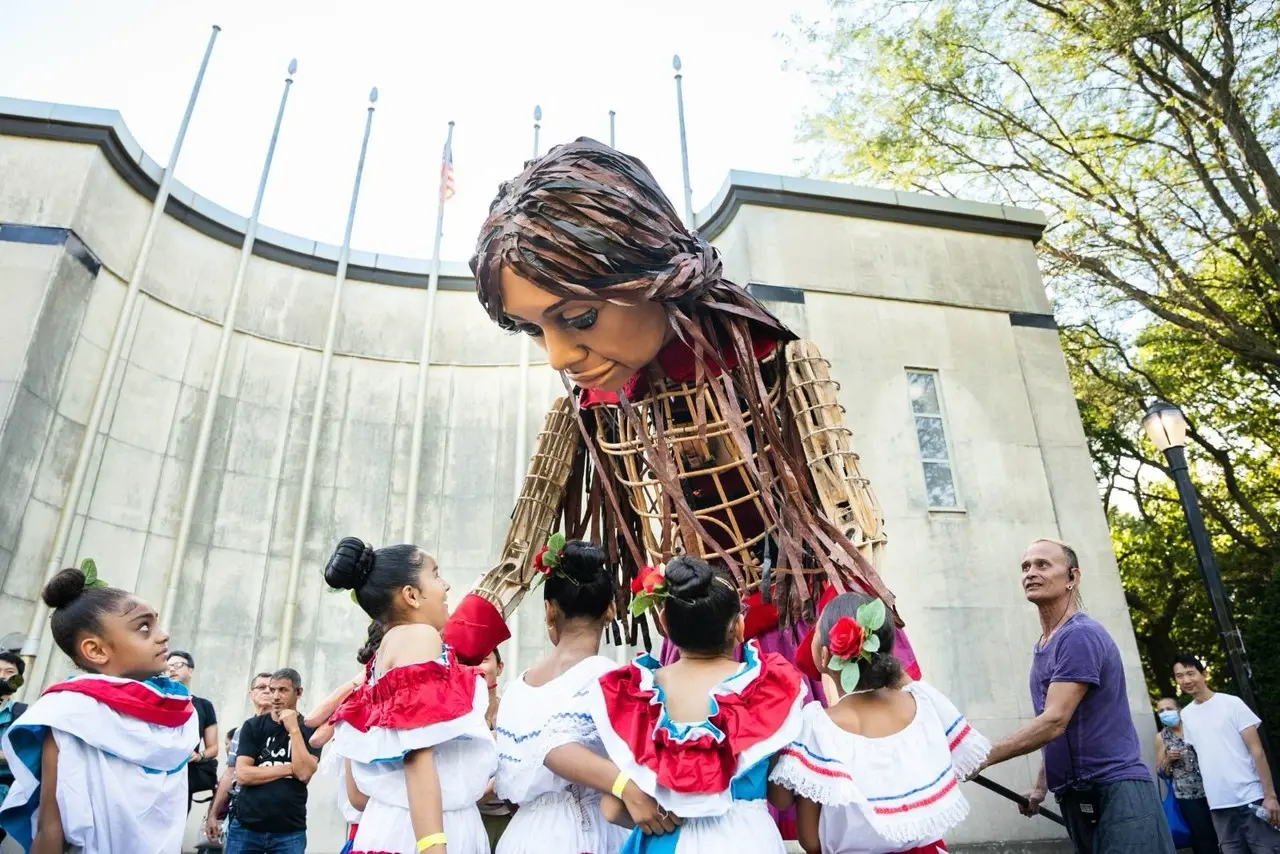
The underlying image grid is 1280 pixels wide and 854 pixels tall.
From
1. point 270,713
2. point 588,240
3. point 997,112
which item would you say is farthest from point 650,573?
point 997,112

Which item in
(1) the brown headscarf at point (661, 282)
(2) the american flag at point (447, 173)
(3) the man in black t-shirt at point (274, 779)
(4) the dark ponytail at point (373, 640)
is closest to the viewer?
(1) the brown headscarf at point (661, 282)

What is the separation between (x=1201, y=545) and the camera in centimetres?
493

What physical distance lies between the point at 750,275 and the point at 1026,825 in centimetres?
400

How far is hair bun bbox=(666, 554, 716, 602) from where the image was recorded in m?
1.89

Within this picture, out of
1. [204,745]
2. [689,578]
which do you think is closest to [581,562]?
[689,578]

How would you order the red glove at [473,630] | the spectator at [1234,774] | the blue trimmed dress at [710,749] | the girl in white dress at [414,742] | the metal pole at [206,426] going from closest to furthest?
the blue trimmed dress at [710,749] → the girl in white dress at [414,742] → the red glove at [473,630] → the spectator at [1234,774] → the metal pole at [206,426]

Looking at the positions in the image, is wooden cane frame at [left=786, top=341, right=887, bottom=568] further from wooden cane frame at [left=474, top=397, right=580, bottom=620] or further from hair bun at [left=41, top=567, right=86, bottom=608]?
hair bun at [left=41, top=567, right=86, bottom=608]

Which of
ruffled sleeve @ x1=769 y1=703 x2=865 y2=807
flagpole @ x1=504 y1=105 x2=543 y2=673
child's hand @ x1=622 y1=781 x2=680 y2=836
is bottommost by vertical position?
child's hand @ x1=622 y1=781 x2=680 y2=836

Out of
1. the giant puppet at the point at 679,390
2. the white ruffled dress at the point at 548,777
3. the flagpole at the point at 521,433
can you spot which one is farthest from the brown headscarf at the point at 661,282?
the flagpole at the point at 521,433

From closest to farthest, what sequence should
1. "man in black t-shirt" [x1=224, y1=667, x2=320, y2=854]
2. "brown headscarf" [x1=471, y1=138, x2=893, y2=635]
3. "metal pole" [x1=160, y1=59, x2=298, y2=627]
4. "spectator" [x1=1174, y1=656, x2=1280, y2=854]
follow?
"brown headscarf" [x1=471, y1=138, x2=893, y2=635] → "man in black t-shirt" [x1=224, y1=667, x2=320, y2=854] → "spectator" [x1=1174, y1=656, x2=1280, y2=854] → "metal pole" [x1=160, y1=59, x2=298, y2=627]

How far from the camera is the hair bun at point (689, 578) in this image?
6.22ft

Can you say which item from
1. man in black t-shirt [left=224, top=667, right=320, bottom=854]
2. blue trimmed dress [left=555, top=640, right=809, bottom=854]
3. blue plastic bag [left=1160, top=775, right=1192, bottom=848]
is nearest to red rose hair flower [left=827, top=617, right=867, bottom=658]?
blue trimmed dress [left=555, top=640, right=809, bottom=854]

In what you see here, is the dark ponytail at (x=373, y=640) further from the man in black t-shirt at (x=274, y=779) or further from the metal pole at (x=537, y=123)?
the metal pole at (x=537, y=123)

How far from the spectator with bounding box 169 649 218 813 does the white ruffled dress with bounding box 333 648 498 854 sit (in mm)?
2374
